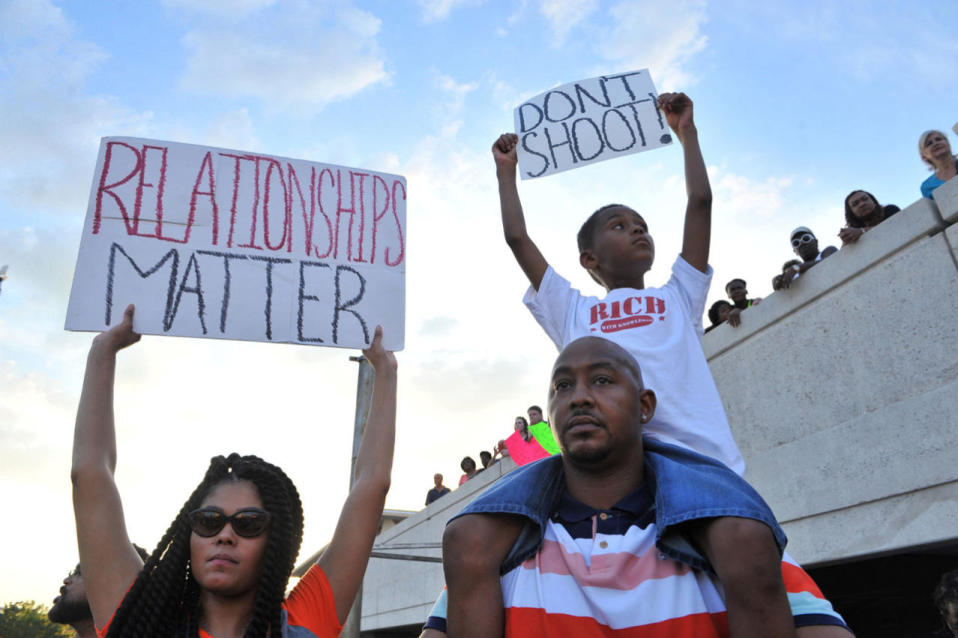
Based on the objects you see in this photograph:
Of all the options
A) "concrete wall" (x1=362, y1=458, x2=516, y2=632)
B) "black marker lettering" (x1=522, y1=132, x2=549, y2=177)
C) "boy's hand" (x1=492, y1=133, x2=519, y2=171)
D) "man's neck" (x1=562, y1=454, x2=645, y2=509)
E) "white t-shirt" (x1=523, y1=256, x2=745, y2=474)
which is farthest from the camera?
"concrete wall" (x1=362, y1=458, x2=516, y2=632)

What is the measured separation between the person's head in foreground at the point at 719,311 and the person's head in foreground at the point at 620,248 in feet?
14.8

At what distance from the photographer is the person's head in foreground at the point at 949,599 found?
356 cm

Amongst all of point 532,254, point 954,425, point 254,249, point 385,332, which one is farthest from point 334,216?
point 954,425

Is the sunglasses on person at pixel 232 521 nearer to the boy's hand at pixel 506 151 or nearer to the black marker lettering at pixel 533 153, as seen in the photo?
the boy's hand at pixel 506 151

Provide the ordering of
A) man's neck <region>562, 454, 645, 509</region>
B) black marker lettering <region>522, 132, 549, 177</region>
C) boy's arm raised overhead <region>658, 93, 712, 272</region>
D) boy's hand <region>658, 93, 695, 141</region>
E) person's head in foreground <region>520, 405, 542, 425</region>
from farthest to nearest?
person's head in foreground <region>520, 405, 542, 425</region> → black marker lettering <region>522, 132, 549, 177</region> → boy's hand <region>658, 93, 695, 141</region> → boy's arm raised overhead <region>658, 93, 712, 272</region> → man's neck <region>562, 454, 645, 509</region>

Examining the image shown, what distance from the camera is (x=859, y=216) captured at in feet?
18.9

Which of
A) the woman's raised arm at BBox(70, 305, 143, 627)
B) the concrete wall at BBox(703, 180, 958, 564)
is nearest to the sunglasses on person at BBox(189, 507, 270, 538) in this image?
the woman's raised arm at BBox(70, 305, 143, 627)

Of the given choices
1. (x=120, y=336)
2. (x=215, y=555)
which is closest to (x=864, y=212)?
(x=120, y=336)

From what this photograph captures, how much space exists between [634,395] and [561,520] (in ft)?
1.27

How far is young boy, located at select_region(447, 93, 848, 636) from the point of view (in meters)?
1.72

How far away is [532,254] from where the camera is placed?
2.88m

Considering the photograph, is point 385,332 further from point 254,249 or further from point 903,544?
point 903,544

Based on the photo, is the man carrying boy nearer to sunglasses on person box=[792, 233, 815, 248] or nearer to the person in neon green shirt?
sunglasses on person box=[792, 233, 815, 248]

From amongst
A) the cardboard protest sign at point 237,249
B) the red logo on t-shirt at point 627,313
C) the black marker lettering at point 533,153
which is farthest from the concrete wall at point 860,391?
the cardboard protest sign at point 237,249
